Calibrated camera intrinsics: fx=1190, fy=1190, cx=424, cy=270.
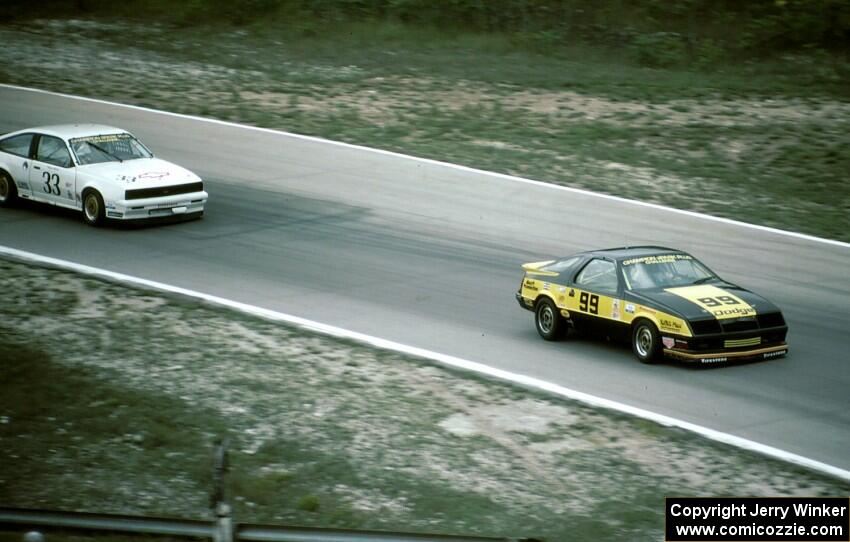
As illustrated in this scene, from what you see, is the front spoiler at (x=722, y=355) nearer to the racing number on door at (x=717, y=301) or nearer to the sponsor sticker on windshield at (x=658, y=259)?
the racing number on door at (x=717, y=301)

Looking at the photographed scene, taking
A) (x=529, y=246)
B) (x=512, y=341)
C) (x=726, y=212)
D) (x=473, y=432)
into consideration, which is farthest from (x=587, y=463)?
(x=726, y=212)

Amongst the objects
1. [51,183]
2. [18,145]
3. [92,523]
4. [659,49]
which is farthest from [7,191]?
[659,49]

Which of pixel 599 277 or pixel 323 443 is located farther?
pixel 599 277

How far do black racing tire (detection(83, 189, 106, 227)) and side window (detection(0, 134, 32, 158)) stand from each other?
1.55 metres

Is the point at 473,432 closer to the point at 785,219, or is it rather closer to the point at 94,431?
the point at 94,431

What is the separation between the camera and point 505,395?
12.1 metres

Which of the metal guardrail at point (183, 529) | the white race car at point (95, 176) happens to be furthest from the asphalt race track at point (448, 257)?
the metal guardrail at point (183, 529)

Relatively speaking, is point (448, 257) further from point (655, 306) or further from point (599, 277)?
point (655, 306)

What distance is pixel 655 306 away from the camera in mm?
13203

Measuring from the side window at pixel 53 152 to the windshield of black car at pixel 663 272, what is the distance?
9819mm

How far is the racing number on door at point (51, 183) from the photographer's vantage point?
1925 centimetres

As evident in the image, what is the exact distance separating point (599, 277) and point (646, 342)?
113cm

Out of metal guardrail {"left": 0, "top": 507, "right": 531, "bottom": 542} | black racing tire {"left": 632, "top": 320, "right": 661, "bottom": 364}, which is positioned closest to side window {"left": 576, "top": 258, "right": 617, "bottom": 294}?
black racing tire {"left": 632, "top": 320, "right": 661, "bottom": 364}

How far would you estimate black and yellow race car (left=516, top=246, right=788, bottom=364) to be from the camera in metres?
12.9
